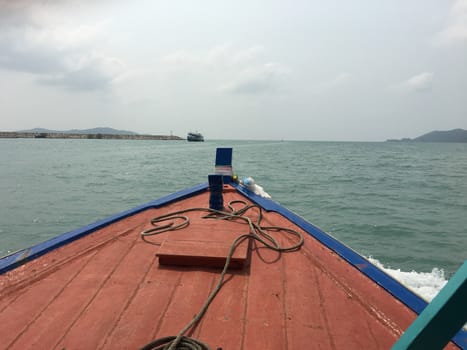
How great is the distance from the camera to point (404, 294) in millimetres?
2477

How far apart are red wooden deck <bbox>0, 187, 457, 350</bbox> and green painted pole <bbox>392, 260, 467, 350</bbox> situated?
1035mm

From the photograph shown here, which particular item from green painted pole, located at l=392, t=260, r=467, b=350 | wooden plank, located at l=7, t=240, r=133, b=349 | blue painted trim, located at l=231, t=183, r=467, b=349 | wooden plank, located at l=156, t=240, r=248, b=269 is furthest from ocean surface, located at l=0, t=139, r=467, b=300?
wooden plank, located at l=7, t=240, r=133, b=349

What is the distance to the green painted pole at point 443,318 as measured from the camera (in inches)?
38.6

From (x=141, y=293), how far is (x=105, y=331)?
0.44 metres

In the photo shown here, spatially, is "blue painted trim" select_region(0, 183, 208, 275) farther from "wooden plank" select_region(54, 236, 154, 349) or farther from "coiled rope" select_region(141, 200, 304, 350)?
"wooden plank" select_region(54, 236, 154, 349)

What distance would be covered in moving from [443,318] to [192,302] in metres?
1.80

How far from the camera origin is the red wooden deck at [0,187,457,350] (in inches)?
78.9

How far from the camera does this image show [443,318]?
3.33 feet

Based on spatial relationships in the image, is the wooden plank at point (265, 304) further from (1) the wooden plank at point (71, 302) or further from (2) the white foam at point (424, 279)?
(2) the white foam at point (424, 279)

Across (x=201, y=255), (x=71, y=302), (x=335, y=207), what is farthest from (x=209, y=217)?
(x=335, y=207)

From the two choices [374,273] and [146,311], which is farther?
[374,273]

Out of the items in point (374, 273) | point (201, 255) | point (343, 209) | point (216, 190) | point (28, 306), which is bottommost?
point (343, 209)

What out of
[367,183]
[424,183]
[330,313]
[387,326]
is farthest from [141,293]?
[424,183]

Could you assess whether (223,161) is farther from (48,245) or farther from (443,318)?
(443,318)
